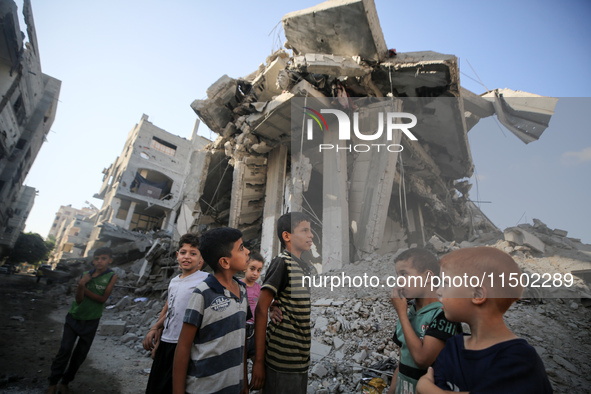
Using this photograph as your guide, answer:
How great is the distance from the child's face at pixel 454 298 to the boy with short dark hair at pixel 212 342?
1.14 m

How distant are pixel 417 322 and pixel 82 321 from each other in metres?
3.30

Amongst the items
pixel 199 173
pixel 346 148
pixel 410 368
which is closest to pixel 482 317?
pixel 410 368

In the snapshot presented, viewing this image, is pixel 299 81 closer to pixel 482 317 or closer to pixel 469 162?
pixel 482 317

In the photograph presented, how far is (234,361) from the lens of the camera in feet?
4.82

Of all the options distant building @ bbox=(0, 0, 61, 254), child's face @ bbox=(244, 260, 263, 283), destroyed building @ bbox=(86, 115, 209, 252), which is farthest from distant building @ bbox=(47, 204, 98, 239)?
child's face @ bbox=(244, 260, 263, 283)

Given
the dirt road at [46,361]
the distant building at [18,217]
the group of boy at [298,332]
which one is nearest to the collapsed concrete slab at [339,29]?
the group of boy at [298,332]

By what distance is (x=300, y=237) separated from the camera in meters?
1.95

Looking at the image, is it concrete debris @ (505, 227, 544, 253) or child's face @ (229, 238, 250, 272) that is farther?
concrete debris @ (505, 227, 544, 253)

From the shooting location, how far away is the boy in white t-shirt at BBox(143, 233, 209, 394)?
174 centimetres

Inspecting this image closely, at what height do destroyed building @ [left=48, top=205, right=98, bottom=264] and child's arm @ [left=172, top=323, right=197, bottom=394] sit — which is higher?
destroyed building @ [left=48, top=205, right=98, bottom=264]

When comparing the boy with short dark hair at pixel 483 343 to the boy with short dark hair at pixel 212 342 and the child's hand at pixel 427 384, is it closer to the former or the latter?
the child's hand at pixel 427 384

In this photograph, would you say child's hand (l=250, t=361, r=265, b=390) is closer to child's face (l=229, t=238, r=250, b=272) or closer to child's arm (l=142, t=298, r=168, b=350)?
child's face (l=229, t=238, r=250, b=272)

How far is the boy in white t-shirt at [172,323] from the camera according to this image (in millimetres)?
1741

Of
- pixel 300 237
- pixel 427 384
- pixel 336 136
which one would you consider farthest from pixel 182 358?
pixel 336 136
